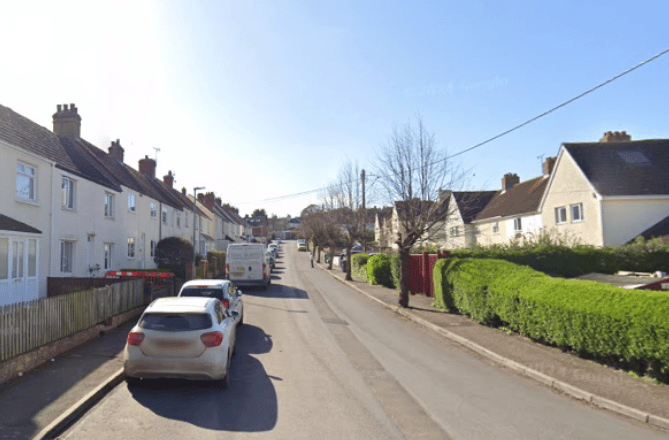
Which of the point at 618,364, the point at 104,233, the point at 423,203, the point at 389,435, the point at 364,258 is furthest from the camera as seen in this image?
the point at 364,258

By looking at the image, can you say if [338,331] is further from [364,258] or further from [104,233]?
[364,258]

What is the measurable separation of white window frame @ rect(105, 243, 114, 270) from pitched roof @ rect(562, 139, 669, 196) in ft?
81.4

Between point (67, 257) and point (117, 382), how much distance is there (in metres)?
13.1

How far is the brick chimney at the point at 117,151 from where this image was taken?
97.9 ft

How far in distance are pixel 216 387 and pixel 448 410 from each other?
3677 mm

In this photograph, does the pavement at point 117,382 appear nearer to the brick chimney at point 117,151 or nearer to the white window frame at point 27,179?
the white window frame at point 27,179

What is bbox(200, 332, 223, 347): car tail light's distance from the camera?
7.13m

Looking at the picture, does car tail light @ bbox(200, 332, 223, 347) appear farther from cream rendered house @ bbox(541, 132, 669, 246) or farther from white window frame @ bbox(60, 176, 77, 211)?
cream rendered house @ bbox(541, 132, 669, 246)

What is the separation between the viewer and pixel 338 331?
13.2 metres

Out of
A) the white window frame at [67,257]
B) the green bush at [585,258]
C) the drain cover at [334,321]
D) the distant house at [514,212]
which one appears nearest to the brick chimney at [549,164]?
the distant house at [514,212]

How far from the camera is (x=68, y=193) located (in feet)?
60.8

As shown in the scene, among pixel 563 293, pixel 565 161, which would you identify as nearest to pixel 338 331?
pixel 563 293

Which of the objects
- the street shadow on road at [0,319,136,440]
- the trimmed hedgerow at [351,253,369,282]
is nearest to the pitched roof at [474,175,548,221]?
the trimmed hedgerow at [351,253,369,282]

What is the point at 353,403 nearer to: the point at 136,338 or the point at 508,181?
the point at 136,338
